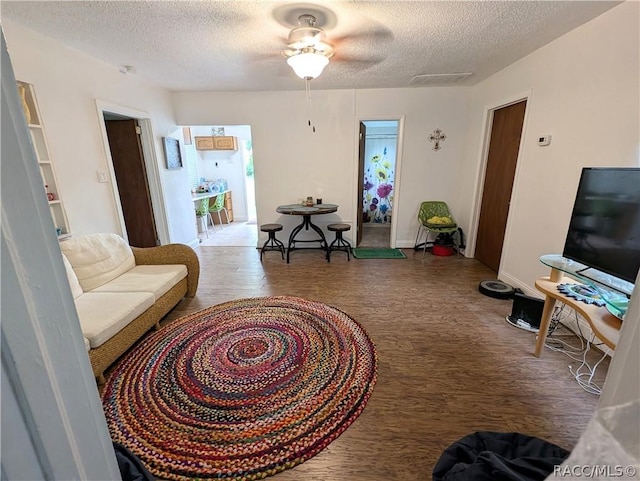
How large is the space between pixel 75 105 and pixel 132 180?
4.36ft

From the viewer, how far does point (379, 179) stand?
20.9 feet

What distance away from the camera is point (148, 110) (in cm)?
368

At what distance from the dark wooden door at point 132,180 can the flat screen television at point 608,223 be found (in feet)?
15.0

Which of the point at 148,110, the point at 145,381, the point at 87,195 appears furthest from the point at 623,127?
the point at 148,110

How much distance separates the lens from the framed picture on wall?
157 inches

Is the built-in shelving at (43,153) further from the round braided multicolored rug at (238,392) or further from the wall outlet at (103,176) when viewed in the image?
the round braided multicolored rug at (238,392)

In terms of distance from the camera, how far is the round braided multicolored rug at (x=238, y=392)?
1388 mm

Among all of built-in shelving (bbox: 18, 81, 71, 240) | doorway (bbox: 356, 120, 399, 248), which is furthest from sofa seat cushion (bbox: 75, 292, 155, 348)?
doorway (bbox: 356, 120, 399, 248)

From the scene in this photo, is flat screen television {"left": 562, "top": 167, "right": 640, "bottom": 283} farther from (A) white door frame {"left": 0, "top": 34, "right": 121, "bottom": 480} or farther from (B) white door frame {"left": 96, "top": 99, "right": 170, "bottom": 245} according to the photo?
(B) white door frame {"left": 96, "top": 99, "right": 170, "bottom": 245}

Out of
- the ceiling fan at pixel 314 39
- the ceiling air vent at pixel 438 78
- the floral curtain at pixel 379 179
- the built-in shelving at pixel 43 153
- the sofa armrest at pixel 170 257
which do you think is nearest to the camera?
the ceiling fan at pixel 314 39

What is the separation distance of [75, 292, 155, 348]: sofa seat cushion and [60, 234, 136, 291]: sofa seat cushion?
18 cm

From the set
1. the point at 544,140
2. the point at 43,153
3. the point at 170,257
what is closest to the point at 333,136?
the point at 544,140

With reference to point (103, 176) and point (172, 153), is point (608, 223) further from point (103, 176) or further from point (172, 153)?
point (172, 153)

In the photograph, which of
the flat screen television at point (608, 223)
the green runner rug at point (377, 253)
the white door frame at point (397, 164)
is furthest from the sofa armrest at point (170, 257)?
the flat screen television at point (608, 223)
